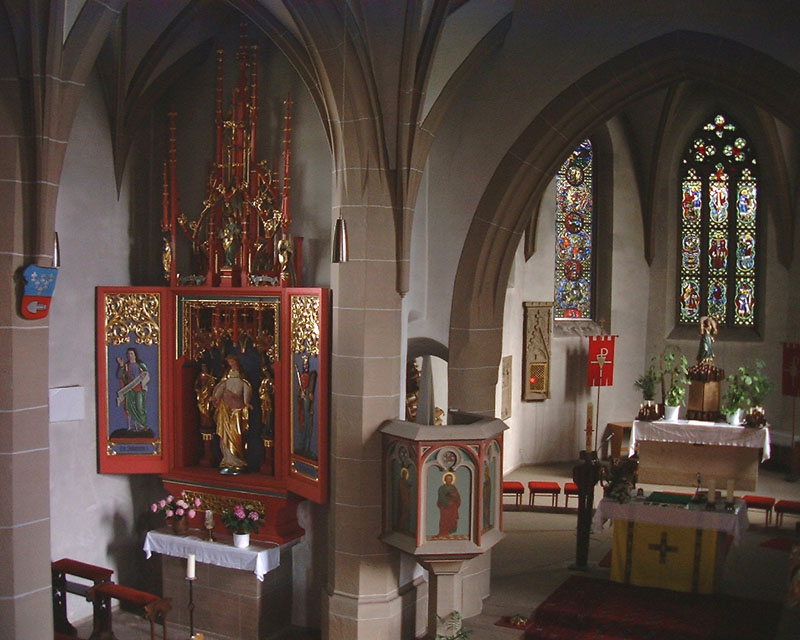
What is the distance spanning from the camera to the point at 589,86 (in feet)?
31.9

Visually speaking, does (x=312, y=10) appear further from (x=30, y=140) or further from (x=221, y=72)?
(x=30, y=140)

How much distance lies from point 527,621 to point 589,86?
543 centimetres

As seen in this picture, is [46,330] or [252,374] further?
[252,374]

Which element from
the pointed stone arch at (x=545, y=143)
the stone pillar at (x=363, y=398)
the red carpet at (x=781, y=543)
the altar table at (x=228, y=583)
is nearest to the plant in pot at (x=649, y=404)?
the red carpet at (x=781, y=543)

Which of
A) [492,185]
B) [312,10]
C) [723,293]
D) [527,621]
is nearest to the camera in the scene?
[312,10]

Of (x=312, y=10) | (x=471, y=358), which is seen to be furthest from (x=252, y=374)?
(x=312, y=10)

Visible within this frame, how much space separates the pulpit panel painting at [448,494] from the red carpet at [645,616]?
5.68 feet

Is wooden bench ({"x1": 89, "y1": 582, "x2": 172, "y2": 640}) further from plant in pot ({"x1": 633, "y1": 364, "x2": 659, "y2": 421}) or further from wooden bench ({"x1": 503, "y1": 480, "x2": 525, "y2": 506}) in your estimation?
plant in pot ({"x1": 633, "y1": 364, "x2": 659, "y2": 421})

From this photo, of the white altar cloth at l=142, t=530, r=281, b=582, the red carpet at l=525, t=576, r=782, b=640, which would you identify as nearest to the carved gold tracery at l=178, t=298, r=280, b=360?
the white altar cloth at l=142, t=530, r=281, b=582

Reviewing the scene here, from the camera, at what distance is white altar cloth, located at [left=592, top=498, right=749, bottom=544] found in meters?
9.95

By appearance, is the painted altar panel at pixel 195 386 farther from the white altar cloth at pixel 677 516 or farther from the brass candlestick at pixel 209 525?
the white altar cloth at pixel 677 516

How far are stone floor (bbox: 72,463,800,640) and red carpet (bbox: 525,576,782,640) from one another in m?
0.21

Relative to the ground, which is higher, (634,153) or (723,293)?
(634,153)

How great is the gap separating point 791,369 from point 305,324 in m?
9.59
